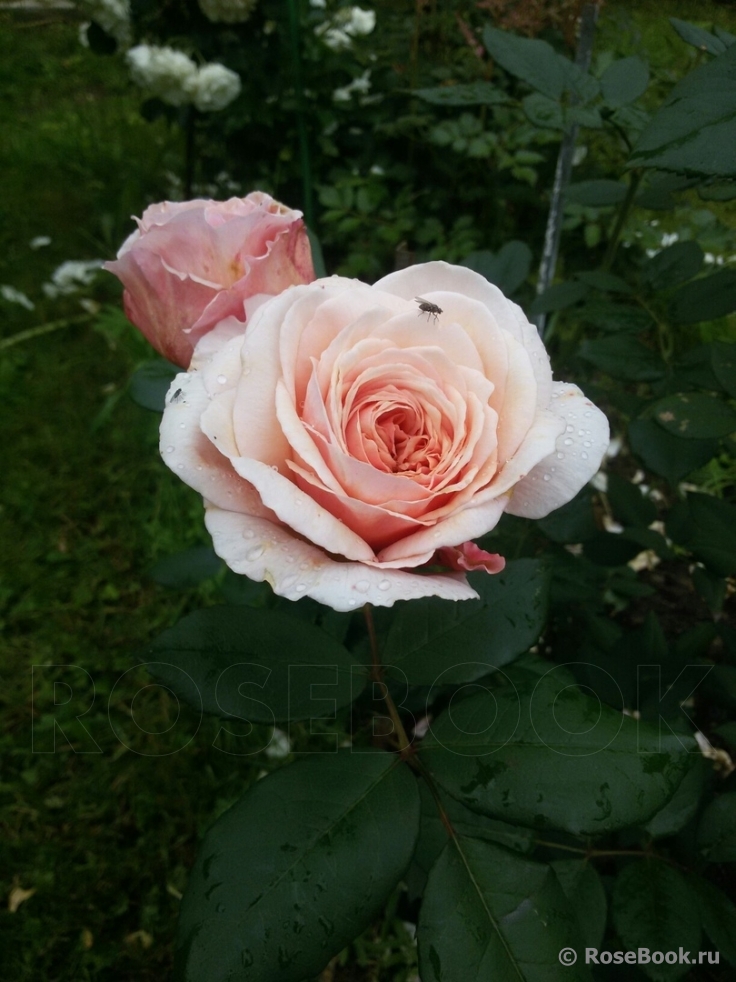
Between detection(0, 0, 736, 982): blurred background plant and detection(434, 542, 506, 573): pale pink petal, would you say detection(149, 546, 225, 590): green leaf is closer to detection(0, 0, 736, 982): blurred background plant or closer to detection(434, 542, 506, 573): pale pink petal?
detection(0, 0, 736, 982): blurred background plant

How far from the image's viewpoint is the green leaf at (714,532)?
2.73 feet

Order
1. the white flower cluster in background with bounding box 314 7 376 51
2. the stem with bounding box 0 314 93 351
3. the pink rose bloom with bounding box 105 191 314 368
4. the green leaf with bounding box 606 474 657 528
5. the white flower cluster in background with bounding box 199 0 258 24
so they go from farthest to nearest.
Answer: the stem with bounding box 0 314 93 351 → the white flower cluster in background with bounding box 314 7 376 51 → the white flower cluster in background with bounding box 199 0 258 24 → the green leaf with bounding box 606 474 657 528 → the pink rose bloom with bounding box 105 191 314 368

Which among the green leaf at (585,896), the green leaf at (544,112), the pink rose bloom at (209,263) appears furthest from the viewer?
the green leaf at (544,112)

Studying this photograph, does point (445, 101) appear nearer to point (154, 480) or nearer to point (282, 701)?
point (282, 701)

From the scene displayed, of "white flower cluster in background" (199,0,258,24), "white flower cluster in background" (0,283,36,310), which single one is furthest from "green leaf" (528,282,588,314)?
"white flower cluster in background" (0,283,36,310)

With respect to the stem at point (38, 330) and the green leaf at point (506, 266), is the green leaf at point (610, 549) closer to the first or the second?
the green leaf at point (506, 266)

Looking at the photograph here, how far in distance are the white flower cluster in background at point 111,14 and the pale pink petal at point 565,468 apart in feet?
6.57

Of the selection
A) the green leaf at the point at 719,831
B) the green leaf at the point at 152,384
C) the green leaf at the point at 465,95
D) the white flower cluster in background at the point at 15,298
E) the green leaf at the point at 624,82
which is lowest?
the white flower cluster in background at the point at 15,298

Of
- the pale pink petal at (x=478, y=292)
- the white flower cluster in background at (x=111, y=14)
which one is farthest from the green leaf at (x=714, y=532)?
the white flower cluster in background at (x=111, y=14)

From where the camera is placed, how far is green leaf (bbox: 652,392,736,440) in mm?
709

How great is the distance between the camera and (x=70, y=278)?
93.8 inches

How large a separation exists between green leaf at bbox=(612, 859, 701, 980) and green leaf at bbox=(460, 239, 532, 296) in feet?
2.44

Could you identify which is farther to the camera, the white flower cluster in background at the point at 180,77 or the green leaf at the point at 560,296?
the white flower cluster in background at the point at 180,77

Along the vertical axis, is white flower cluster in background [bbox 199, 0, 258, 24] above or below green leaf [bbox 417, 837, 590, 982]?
above
